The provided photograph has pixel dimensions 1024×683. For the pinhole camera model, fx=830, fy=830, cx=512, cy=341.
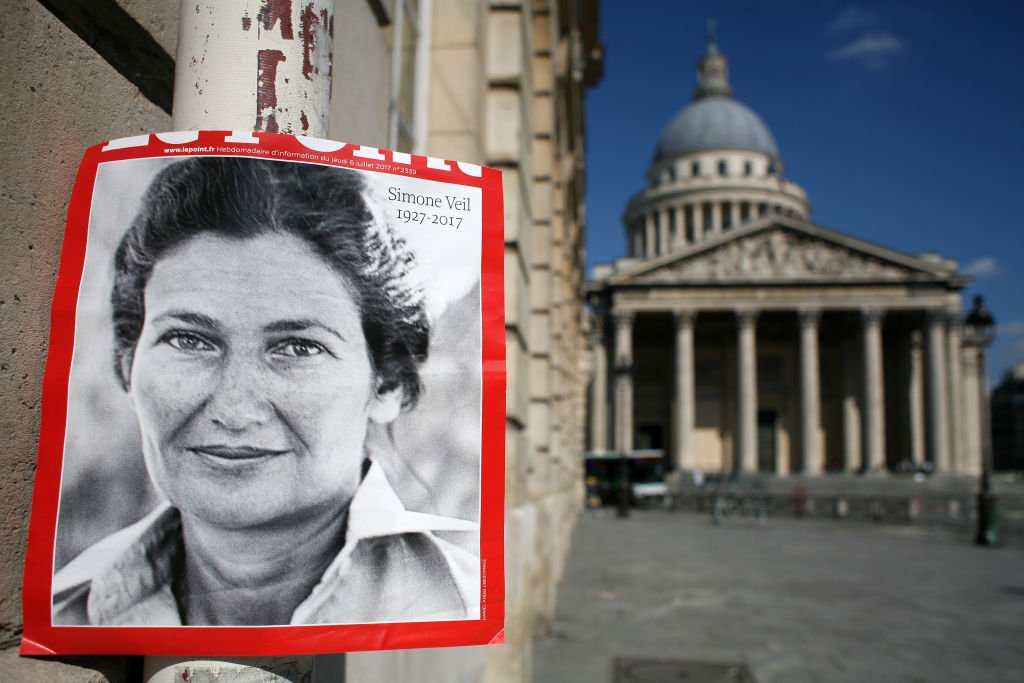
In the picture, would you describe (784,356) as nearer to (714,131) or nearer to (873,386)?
(873,386)

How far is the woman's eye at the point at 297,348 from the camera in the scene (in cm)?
150

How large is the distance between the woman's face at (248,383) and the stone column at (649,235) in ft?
253

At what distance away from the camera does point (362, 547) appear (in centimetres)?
155

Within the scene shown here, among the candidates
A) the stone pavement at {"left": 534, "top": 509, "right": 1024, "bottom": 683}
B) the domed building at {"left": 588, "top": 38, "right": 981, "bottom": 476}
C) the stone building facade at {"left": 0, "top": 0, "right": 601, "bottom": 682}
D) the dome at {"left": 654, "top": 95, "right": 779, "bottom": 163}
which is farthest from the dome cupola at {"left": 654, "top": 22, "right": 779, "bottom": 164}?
the stone building facade at {"left": 0, "top": 0, "right": 601, "bottom": 682}

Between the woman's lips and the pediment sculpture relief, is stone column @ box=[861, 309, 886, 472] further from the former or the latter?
the woman's lips

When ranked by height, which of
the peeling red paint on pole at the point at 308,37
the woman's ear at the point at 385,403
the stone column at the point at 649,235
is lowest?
the woman's ear at the point at 385,403

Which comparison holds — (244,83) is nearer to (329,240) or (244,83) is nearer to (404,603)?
(329,240)

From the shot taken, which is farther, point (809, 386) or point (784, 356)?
point (784, 356)

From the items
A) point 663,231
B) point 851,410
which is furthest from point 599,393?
point 663,231

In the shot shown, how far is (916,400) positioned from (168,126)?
6048 cm

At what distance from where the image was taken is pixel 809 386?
176ft

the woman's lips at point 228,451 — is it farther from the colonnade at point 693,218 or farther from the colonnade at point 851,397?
the colonnade at point 693,218

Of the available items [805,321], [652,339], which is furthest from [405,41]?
[652,339]

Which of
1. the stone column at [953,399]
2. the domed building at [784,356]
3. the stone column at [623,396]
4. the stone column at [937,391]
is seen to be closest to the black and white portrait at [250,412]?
the domed building at [784,356]
